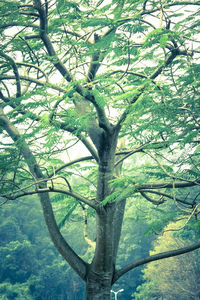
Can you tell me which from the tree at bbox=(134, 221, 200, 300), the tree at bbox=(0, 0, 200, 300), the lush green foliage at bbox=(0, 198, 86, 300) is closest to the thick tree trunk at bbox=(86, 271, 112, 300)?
the tree at bbox=(0, 0, 200, 300)

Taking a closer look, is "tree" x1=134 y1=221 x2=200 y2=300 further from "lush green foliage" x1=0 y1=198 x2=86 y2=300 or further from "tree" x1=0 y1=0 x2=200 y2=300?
"tree" x1=0 y1=0 x2=200 y2=300

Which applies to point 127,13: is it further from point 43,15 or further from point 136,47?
point 43,15

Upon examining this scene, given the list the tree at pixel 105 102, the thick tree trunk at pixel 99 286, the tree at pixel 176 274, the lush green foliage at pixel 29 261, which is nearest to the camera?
the tree at pixel 105 102

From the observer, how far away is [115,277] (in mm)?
5477

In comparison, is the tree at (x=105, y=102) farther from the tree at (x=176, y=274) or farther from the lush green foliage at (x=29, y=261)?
the lush green foliage at (x=29, y=261)

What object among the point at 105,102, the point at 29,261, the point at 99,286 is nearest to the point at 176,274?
the point at 29,261

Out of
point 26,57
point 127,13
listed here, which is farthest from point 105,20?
point 26,57

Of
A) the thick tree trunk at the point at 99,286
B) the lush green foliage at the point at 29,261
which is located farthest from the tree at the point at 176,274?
the thick tree trunk at the point at 99,286

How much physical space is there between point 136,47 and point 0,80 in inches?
101

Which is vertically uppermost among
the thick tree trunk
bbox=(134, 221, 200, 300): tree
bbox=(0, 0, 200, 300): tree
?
bbox=(134, 221, 200, 300): tree

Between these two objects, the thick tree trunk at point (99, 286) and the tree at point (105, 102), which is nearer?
the tree at point (105, 102)

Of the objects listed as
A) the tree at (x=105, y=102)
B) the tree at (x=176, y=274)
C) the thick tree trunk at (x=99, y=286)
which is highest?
the tree at (x=176, y=274)

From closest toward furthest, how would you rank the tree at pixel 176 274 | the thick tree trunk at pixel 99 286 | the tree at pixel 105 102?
the tree at pixel 105 102, the thick tree trunk at pixel 99 286, the tree at pixel 176 274

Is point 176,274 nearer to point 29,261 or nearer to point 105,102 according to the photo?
point 29,261
